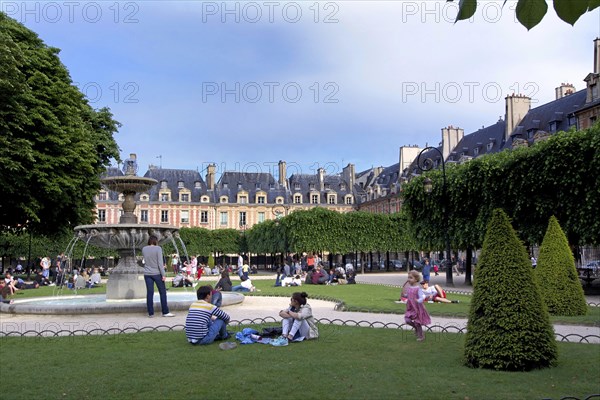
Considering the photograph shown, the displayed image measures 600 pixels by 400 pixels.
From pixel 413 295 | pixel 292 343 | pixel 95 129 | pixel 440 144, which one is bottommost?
pixel 292 343

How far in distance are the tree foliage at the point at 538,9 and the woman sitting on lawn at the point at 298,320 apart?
6.97 metres

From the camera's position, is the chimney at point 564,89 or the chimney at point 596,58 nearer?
the chimney at point 596,58

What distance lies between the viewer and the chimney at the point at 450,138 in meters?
62.2

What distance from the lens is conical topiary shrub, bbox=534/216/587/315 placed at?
42.3 ft

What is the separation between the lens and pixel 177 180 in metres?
74.6

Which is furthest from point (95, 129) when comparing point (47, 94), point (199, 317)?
point (199, 317)

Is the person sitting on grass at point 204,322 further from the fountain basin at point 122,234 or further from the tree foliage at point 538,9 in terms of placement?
the tree foliage at point 538,9

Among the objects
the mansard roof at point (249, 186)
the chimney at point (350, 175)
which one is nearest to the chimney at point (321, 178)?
the chimney at point (350, 175)

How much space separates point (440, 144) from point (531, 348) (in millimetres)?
60225

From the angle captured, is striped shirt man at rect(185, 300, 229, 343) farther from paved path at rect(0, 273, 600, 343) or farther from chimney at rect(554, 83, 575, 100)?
chimney at rect(554, 83, 575, 100)

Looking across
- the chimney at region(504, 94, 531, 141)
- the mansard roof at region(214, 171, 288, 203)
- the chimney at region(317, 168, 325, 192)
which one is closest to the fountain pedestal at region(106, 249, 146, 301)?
the chimney at region(504, 94, 531, 141)

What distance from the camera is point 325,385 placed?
19.9 feet

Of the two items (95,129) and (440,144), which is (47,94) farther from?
(440,144)

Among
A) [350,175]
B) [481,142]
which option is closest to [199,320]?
[481,142]
